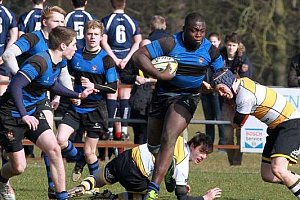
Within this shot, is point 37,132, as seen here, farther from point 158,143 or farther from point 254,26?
point 254,26

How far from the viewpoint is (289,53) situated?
112 feet

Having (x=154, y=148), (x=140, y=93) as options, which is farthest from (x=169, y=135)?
(x=140, y=93)

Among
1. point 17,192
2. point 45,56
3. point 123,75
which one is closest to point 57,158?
point 45,56

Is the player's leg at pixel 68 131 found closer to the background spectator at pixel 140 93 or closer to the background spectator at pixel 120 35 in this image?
the background spectator at pixel 140 93

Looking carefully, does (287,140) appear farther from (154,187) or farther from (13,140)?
(13,140)

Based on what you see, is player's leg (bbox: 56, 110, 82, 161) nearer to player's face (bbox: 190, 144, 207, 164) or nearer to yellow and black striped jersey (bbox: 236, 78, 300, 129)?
player's face (bbox: 190, 144, 207, 164)

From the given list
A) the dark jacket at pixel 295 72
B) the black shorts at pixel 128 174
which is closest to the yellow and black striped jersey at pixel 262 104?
the black shorts at pixel 128 174

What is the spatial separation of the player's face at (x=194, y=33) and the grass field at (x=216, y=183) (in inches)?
91.7

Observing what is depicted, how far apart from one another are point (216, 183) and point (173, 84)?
3201mm

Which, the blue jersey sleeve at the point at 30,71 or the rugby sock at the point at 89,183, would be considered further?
the rugby sock at the point at 89,183

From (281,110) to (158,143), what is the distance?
129 cm

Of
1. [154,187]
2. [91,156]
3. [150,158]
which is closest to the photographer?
[154,187]

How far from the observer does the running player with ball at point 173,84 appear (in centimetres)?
942

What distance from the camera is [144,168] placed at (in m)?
9.73
